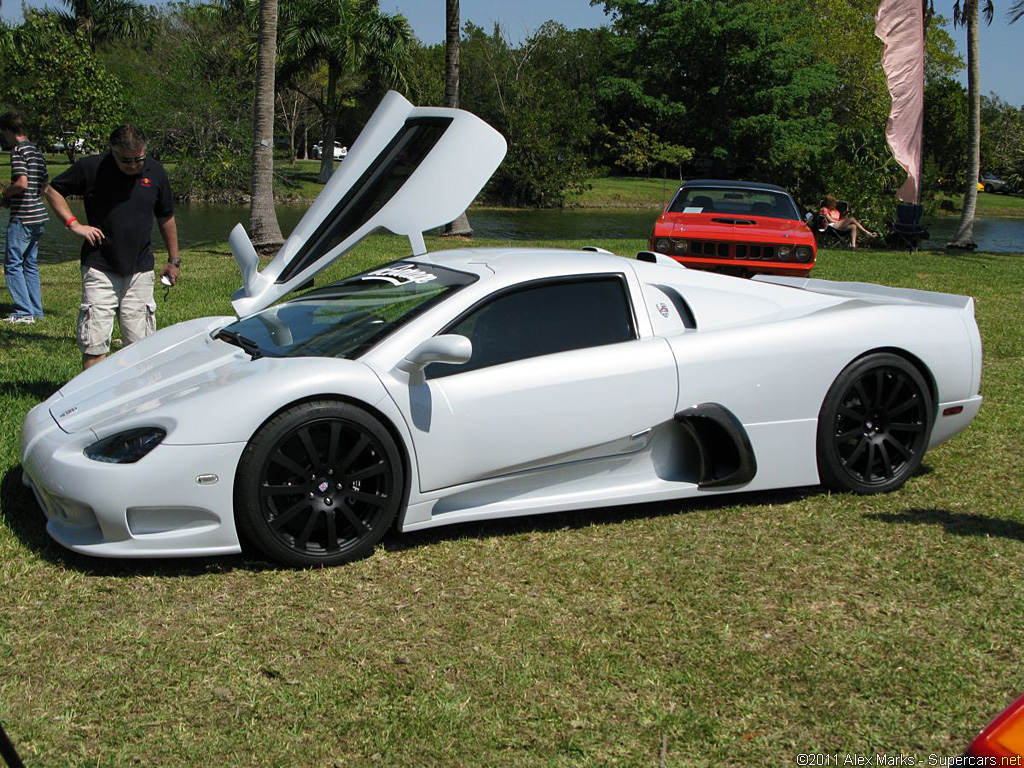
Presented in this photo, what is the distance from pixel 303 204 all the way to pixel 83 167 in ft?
94.6

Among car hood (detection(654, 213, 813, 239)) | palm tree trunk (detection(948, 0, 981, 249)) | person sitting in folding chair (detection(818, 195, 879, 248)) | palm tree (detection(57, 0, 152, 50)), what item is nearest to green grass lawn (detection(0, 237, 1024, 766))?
car hood (detection(654, 213, 813, 239))

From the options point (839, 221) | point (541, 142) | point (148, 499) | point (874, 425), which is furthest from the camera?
point (541, 142)

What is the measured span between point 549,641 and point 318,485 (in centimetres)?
117

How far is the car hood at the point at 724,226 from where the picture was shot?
11.1 meters

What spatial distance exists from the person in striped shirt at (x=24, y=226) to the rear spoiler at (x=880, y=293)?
20.8 feet

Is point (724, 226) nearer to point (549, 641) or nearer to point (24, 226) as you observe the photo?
point (24, 226)

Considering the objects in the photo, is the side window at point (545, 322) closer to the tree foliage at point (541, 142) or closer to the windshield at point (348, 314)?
the windshield at point (348, 314)

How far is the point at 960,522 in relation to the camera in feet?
15.5

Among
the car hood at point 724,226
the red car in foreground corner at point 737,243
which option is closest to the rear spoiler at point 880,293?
the red car in foreground corner at point 737,243

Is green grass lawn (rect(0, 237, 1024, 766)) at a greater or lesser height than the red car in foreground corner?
lesser

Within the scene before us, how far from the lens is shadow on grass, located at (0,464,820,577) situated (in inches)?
158

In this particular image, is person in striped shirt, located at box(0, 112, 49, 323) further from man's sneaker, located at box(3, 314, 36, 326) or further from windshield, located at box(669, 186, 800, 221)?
windshield, located at box(669, 186, 800, 221)

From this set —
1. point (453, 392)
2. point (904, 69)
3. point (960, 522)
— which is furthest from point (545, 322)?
point (904, 69)

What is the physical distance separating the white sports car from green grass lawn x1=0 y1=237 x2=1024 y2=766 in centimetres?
20
